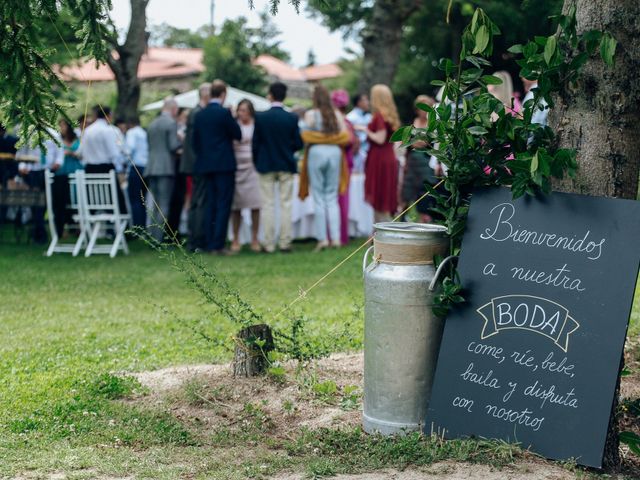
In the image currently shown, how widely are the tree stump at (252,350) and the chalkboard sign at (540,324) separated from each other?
1440mm

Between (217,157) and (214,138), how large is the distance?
267mm

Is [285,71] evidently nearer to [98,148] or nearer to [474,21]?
[98,148]

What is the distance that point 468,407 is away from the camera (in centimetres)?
452

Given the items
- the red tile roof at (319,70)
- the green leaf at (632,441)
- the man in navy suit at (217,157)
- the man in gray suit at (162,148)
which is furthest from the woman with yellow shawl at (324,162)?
the red tile roof at (319,70)

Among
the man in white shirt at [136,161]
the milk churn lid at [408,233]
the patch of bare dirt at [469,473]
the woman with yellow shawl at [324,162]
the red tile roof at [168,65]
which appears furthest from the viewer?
the red tile roof at [168,65]

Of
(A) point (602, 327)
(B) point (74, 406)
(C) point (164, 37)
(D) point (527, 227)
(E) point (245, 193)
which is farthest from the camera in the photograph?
(C) point (164, 37)

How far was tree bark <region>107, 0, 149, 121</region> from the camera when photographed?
1684 centimetres

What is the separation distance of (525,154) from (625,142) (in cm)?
49

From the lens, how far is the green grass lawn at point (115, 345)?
4.48 m

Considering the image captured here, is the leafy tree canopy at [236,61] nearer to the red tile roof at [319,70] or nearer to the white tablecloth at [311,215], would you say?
the white tablecloth at [311,215]

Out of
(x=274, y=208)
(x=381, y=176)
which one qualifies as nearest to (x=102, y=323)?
(x=274, y=208)

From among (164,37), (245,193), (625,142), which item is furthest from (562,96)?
(164,37)

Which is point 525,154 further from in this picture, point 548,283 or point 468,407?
point 468,407

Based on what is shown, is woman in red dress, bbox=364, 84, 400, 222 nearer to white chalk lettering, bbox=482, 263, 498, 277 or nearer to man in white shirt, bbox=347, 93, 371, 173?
man in white shirt, bbox=347, 93, 371, 173
